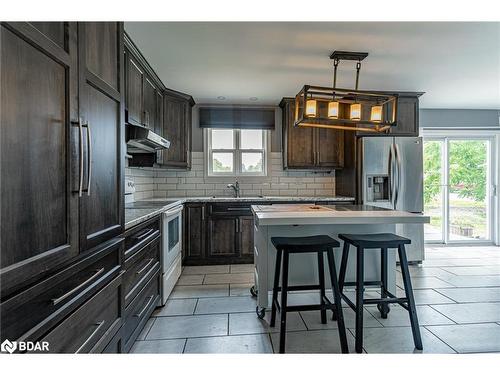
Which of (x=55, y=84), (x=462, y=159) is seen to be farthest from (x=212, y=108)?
(x=462, y=159)

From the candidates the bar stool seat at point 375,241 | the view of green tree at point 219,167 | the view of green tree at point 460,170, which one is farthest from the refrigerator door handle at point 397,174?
the view of green tree at point 219,167

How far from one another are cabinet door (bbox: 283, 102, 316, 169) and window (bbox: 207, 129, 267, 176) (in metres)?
0.48

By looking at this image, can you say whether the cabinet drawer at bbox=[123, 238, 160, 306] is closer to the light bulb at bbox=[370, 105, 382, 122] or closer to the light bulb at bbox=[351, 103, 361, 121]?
the light bulb at bbox=[351, 103, 361, 121]

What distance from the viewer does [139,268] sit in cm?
204

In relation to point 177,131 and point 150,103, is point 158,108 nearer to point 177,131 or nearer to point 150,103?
point 150,103

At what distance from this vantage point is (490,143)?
5148mm

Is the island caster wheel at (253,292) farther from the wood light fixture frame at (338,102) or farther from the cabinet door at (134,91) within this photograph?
the cabinet door at (134,91)

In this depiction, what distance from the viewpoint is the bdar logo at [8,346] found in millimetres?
803

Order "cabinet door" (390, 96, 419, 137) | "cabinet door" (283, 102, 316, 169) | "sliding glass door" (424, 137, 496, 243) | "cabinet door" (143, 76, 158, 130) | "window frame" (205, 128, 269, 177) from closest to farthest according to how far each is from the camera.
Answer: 1. "cabinet door" (143, 76, 158, 130)
2. "cabinet door" (390, 96, 419, 137)
3. "cabinet door" (283, 102, 316, 169)
4. "window frame" (205, 128, 269, 177)
5. "sliding glass door" (424, 137, 496, 243)

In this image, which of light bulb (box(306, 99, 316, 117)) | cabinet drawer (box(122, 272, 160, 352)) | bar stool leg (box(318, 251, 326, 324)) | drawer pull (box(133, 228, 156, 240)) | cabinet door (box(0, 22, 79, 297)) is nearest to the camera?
cabinet door (box(0, 22, 79, 297))

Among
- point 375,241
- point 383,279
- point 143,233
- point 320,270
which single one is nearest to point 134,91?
point 143,233

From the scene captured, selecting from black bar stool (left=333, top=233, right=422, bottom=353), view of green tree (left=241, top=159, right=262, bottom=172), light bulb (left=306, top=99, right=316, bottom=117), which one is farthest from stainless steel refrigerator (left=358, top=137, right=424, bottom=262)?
black bar stool (left=333, top=233, right=422, bottom=353)

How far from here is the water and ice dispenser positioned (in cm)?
398
